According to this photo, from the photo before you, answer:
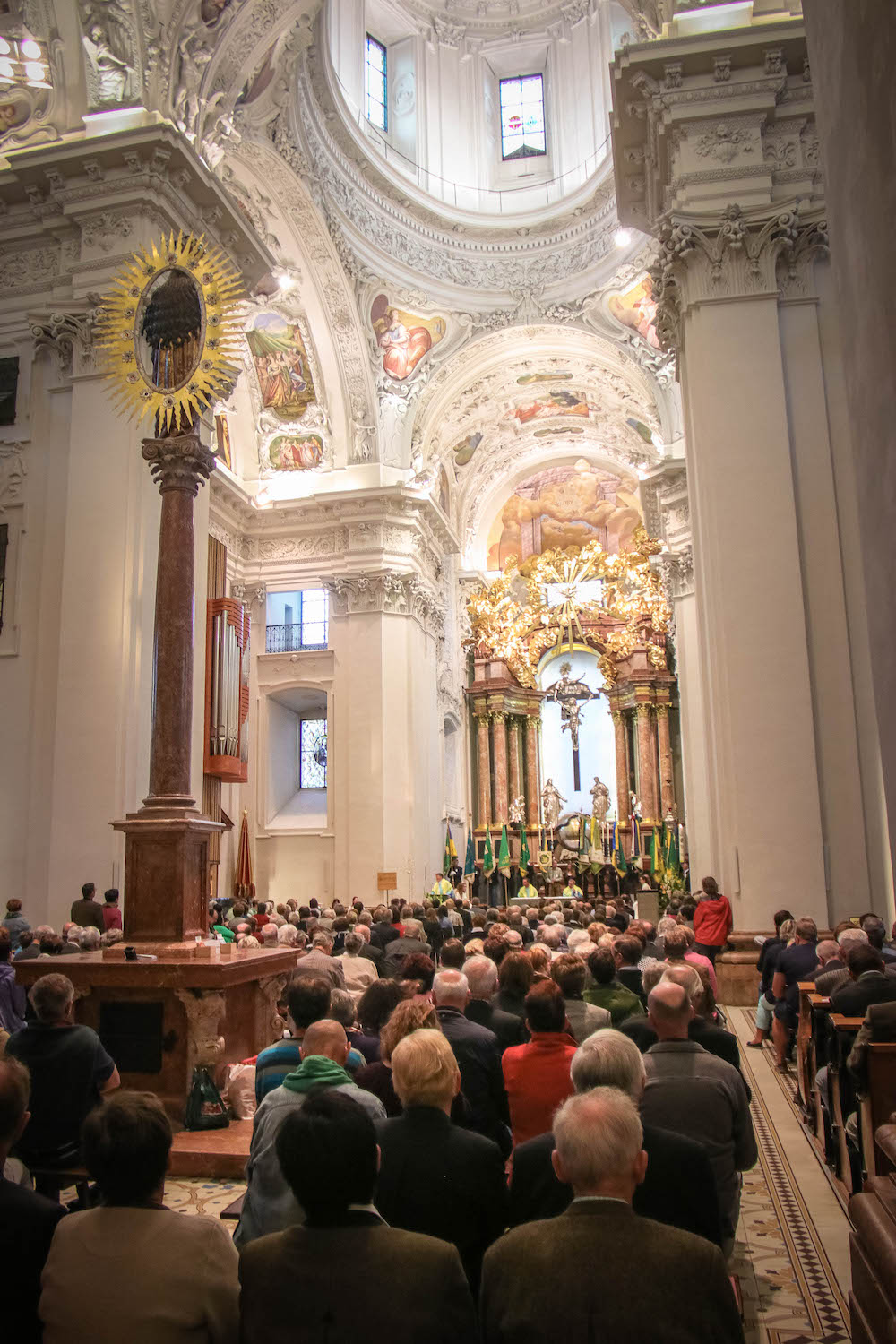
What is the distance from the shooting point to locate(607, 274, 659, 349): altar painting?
2086 cm

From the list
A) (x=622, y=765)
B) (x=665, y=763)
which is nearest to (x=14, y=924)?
(x=665, y=763)

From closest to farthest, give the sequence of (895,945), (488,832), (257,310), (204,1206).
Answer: (204,1206) → (895,945) → (257,310) → (488,832)

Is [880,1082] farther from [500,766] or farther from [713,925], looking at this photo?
[500,766]

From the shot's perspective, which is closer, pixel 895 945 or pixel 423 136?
pixel 895 945

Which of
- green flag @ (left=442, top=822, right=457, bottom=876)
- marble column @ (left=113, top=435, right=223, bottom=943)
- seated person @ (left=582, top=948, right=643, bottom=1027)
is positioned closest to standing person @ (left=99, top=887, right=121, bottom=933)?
marble column @ (left=113, top=435, right=223, bottom=943)

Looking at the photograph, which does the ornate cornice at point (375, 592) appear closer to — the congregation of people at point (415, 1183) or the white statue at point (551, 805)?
the white statue at point (551, 805)

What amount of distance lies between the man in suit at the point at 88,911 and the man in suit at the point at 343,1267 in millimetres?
8041

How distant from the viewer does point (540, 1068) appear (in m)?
3.91

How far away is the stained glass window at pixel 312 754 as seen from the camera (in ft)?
71.5

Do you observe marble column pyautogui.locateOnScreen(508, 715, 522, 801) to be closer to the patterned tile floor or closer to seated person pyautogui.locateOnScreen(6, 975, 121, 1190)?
the patterned tile floor

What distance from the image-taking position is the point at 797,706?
33.4 feet

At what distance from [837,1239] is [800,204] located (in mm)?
9786

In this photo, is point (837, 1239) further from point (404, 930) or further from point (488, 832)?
point (488, 832)

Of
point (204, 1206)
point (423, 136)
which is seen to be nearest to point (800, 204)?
point (204, 1206)
